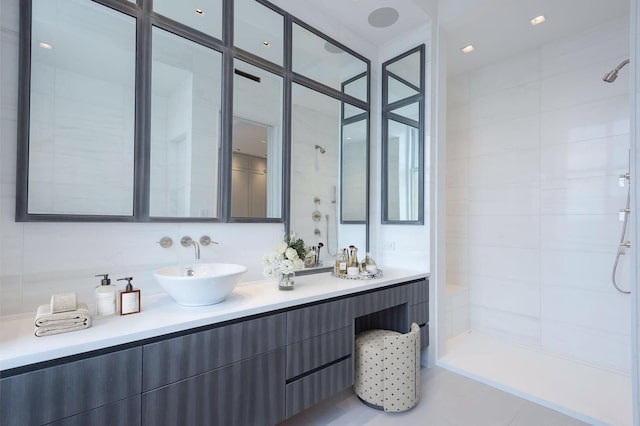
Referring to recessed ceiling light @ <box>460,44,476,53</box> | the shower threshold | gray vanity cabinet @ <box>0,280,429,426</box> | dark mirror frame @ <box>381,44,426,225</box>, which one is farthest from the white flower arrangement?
recessed ceiling light @ <box>460,44,476,53</box>

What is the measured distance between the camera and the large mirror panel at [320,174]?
2.47m

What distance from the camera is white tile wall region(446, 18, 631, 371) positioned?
8.50 feet

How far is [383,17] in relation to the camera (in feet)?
8.68

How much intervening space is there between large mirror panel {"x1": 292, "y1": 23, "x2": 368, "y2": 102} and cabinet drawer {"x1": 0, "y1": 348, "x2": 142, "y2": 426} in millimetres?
2264

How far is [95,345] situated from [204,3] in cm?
208

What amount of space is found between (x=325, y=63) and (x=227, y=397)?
2623 mm

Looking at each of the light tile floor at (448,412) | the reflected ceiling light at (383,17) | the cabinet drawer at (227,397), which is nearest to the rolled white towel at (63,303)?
the cabinet drawer at (227,397)

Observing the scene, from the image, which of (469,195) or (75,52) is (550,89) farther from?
(75,52)

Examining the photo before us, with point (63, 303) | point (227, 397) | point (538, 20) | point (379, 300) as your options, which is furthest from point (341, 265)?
point (538, 20)

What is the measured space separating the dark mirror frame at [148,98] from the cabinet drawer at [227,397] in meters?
0.91

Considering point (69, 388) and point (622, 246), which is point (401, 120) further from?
point (69, 388)

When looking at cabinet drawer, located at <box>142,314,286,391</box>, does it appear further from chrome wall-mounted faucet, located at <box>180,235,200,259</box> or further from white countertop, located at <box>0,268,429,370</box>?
chrome wall-mounted faucet, located at <box>180,235,200,259</box>

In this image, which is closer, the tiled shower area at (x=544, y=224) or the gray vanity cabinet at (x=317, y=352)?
the gray vanity cabinet at (x=317, y=352)

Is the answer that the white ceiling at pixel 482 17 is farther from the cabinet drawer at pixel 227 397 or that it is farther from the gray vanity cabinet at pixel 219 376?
the cabinet drawer at pixel 227 397
